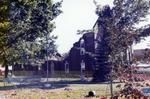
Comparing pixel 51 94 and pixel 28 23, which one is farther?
pixel 28 23

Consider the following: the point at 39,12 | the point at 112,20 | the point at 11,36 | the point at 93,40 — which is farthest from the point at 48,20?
the point at 112,20

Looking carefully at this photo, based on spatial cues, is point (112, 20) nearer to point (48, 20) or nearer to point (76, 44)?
point (48, 20)

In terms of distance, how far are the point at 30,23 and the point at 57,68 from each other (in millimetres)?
31537

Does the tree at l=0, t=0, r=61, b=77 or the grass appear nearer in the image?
the grass

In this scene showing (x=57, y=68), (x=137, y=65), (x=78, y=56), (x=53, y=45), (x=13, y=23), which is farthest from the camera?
(x=53, y=45)

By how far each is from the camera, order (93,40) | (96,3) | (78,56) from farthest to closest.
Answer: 1. (78,56)
2. (93,40)
3. (96,3)

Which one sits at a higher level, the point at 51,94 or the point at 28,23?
the point at 28,23

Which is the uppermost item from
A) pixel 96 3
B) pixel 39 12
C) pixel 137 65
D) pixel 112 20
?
pixel 39 12

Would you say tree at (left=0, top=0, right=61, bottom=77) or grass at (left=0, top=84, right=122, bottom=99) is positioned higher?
tree at (left=0, top=0, right=61, bottom=77)

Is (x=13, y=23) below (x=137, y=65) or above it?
above

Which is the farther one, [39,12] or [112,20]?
[39,12]

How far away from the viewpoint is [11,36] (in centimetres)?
5803

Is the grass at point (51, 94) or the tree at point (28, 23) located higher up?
the tree at point (28, 23)

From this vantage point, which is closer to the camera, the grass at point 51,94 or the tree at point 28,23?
the grass at point 51,94
